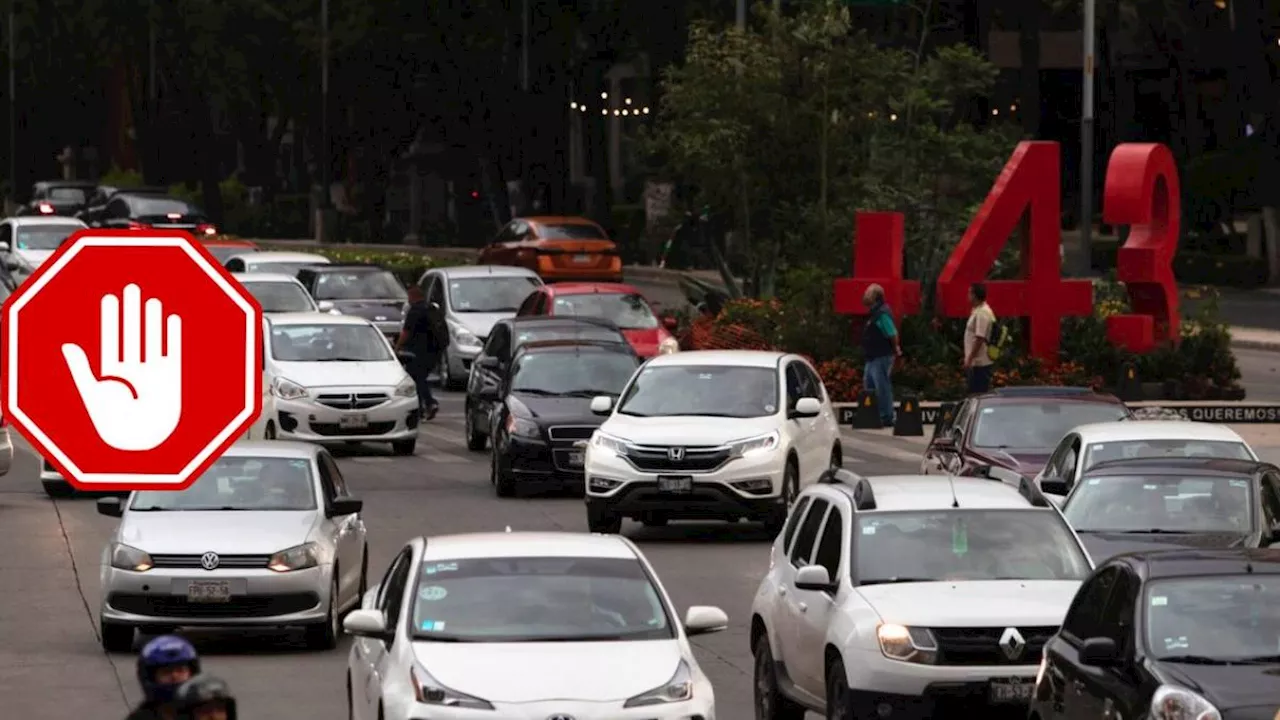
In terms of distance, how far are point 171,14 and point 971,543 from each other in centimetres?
6770

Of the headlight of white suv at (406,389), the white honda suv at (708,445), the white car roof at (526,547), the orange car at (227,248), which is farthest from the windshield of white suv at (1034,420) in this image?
the orange car at (227,248)

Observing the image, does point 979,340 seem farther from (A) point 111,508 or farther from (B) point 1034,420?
(A) point 111,508

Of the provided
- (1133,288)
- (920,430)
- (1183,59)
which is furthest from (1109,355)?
(1183,59)

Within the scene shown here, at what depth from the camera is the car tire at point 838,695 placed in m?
12.9

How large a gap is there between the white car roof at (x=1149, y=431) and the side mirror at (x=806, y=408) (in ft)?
10.2

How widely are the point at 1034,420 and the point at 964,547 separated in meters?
10.7

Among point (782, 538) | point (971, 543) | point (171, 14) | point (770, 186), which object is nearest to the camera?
point (971, 543)

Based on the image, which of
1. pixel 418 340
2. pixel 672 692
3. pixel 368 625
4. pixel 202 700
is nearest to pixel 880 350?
pixel 418 340

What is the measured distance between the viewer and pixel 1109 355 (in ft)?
118

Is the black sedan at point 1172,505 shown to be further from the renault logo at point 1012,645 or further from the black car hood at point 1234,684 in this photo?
the black car hood at point 1234,684

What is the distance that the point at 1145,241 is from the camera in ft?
121

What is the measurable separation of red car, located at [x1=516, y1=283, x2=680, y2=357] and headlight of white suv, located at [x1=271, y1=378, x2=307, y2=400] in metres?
6.45

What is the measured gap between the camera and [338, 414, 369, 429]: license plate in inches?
1231

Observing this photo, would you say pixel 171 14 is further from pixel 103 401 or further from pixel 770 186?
pixel 103 401
